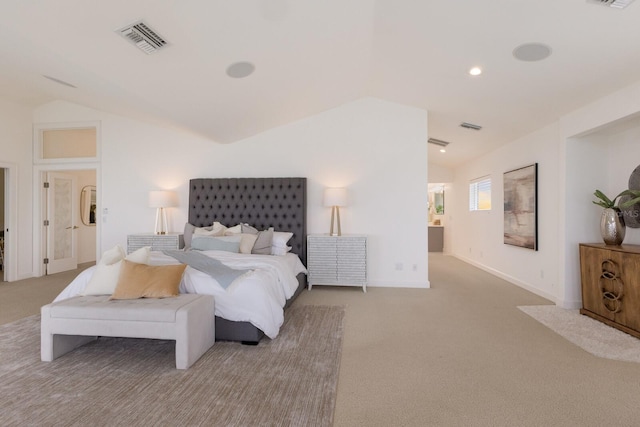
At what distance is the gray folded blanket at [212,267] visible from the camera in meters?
2.97

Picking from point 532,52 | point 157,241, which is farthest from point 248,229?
point 532,52

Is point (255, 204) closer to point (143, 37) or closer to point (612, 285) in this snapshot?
point (143, 37)

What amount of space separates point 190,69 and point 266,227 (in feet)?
8.13

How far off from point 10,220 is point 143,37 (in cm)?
479

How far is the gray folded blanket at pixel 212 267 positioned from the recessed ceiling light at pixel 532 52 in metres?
3.16

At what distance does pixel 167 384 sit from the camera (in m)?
2.19

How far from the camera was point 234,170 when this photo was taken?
215 inches

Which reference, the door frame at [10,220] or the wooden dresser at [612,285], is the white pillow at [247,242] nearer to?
the wooden dresser at [612,285]

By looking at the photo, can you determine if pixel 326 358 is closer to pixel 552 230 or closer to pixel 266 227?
pixel 266 227

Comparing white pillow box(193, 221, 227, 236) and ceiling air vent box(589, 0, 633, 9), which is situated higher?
ceiling air vent box(589, 0, 633, 9)

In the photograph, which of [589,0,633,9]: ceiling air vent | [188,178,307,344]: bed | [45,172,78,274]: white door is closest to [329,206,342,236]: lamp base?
[188,178,307,344]: bed

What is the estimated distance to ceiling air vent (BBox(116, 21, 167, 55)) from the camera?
2.69m

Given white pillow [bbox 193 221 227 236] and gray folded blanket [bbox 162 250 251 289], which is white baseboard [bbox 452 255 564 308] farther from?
white pillow [bbox 193 221 227 236]

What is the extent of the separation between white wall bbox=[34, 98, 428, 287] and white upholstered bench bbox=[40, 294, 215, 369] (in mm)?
2992
